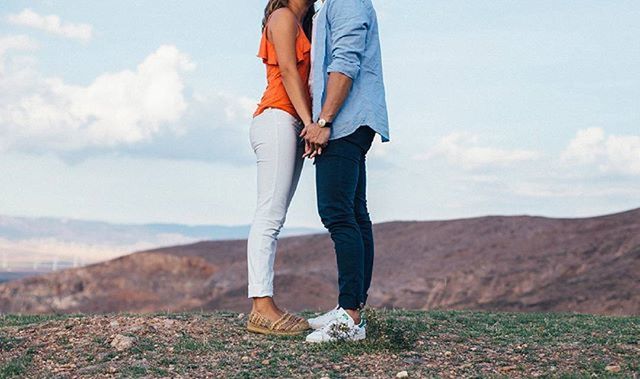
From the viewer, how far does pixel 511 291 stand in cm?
1648

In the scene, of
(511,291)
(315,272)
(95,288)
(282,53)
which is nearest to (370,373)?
(282,53)

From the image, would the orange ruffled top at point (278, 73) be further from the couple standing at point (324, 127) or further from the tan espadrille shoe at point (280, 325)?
the tan espadrille shoe at point (280, 325)

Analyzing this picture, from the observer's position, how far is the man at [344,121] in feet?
18.5

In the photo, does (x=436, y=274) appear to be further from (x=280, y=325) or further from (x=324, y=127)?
(x=324, y=127)

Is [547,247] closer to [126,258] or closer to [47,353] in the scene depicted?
[126,258]

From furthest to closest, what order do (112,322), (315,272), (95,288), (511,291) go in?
(95,288), (315,272), (511,291), (112,322)

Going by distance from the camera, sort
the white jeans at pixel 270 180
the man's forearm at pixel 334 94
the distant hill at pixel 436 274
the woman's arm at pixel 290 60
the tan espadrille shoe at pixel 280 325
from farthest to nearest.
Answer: the distant hill at pixel 436 274 < the tan espadrille shoe at pixel 280 325 < the white jeans at pixel 270 180 < the woman's arm at pixel 290 60 < the man's forearm at pixel 334 94

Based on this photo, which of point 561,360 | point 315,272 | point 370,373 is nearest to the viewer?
point 370,373

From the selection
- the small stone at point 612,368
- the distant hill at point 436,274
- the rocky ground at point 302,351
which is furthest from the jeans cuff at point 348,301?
the distant hill at point 436,274

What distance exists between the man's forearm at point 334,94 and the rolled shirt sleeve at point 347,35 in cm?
4

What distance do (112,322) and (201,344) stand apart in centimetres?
102

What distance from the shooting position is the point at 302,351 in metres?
5.80

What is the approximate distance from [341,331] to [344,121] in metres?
1.34

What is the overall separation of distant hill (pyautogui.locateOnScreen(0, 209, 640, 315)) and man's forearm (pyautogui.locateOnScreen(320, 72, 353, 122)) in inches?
403
